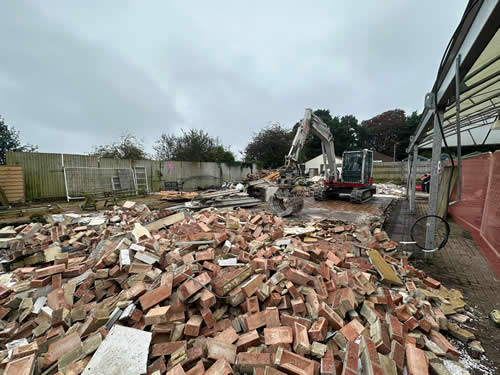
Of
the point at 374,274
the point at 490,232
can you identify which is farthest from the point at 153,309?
the point at 490,232

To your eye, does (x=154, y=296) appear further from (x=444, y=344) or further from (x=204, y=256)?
(x=444, y=344)

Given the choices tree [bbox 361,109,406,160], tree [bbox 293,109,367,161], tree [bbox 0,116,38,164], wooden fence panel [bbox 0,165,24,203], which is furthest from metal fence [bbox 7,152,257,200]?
tree [bbox 361,109,406,160]

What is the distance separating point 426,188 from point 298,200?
12.0 metres

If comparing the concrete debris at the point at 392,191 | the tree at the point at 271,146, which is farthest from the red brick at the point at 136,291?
the tree at the point at 271,146

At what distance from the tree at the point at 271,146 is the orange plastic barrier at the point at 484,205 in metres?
21.8

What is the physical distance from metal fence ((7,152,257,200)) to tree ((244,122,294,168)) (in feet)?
33.1

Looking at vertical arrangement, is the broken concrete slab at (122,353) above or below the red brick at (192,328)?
above

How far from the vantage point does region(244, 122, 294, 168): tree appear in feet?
82.8

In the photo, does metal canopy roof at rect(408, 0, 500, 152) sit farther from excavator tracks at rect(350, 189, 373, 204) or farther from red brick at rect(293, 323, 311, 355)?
excavator tracks at rect(350, 189, 373, 204)

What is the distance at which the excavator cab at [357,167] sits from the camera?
30.6 feet

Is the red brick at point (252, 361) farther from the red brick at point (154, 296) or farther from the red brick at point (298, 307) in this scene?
the red brick at point (154, 296)

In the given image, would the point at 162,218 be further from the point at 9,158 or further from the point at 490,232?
the point at 9,158

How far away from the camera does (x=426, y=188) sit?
13367 millimetres

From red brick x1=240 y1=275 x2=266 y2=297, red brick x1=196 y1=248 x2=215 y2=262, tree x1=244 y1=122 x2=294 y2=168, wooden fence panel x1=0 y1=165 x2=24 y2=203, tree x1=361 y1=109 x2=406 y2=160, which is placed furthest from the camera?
tree x1=361 y1=109 x2=406 y2=160
